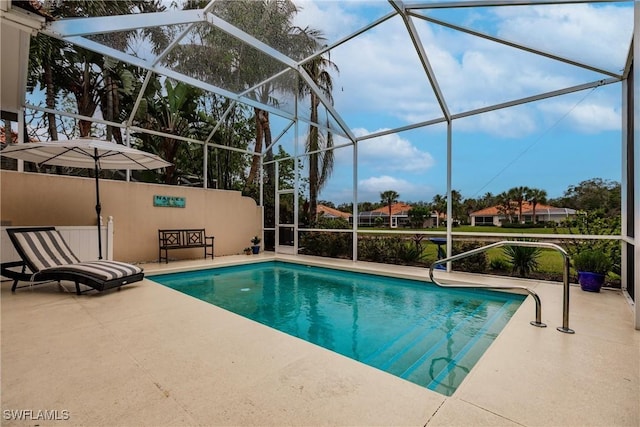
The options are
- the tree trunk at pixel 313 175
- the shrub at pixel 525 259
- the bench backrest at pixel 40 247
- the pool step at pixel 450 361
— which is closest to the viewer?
the pool step at pixel 450 361

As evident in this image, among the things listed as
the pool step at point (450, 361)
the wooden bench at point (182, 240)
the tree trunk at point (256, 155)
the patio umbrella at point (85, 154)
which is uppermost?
the tree trunk at point (256, 155)

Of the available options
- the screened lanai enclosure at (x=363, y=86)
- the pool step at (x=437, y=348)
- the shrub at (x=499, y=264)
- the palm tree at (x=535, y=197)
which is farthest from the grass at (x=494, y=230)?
the pool step at (x=437, y=348)

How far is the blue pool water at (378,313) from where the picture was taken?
3199 mm

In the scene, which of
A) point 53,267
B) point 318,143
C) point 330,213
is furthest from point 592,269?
point 53,267

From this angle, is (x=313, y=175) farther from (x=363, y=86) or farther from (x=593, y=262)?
(x=593, y=262)

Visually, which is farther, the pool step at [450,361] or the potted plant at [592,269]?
the potted plant at [592,269]

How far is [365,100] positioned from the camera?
8273 millimetres

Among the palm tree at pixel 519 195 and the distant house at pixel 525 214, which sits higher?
the palm tree at pixel 519 195

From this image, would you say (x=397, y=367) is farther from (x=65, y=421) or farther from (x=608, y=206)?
(x=608, y=206)

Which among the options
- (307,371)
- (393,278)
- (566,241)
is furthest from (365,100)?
(307,371)

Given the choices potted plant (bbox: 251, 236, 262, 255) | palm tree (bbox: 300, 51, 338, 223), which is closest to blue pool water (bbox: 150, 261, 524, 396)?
potted plant (bbox: 251, 236, 262, 255)

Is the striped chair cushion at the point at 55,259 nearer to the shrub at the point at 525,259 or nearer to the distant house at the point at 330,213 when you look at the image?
the distant house at the point at 330,213

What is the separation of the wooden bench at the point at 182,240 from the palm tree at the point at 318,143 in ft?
11.6

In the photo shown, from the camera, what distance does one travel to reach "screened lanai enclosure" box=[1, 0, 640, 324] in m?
4.70
